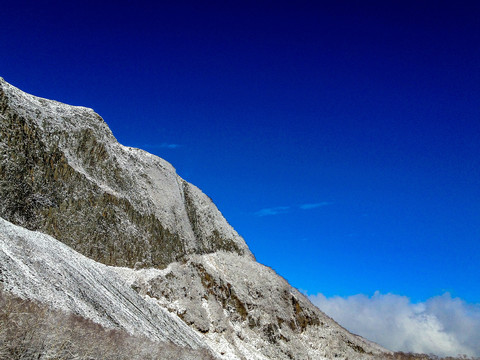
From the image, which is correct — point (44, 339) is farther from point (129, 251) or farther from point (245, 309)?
point (245, 309)

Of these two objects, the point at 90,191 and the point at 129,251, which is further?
the point at 129,251

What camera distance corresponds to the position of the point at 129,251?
4741cm

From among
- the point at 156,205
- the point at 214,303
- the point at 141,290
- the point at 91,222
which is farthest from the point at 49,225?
the point at 214,303

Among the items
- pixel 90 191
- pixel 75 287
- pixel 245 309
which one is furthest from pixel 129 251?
pixel 75 287

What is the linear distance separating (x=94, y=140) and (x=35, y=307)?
32.8 m

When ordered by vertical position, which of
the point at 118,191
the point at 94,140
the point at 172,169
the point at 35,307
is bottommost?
the point at 35,307

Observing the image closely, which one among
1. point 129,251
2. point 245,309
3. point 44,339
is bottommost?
point 44,339

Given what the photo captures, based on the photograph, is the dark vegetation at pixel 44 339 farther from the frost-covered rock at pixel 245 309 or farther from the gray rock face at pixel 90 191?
the frost-covered rock at pixel 245 309

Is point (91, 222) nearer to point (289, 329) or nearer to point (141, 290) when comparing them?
point (141, 290)

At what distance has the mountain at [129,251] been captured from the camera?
32.8 meters

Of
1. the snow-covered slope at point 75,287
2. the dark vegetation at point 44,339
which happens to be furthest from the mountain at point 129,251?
the dark vegetation at point 44,339

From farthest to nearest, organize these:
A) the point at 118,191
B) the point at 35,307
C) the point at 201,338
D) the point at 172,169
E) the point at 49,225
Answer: the point at 172,169 → the point at 118,191 → the point at 201,338 → the point at 49,225 → the point at 35,307

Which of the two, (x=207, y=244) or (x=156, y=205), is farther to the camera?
(x=207, y=244)

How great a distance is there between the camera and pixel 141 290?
4472 cm
